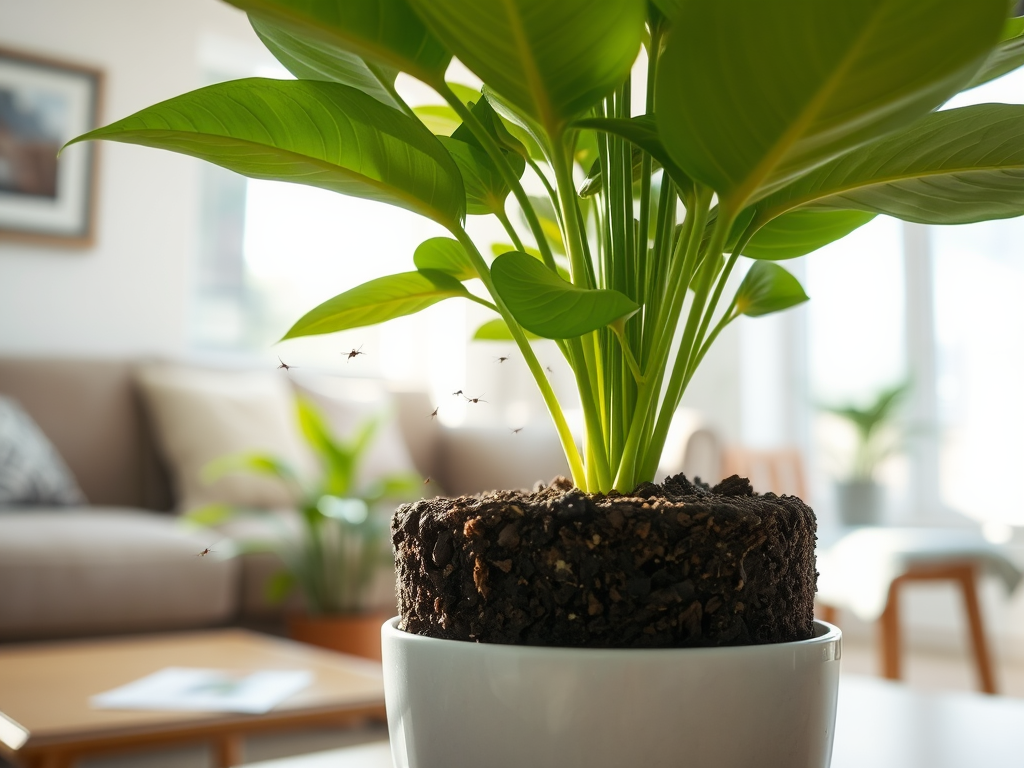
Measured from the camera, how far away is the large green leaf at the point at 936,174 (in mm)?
430

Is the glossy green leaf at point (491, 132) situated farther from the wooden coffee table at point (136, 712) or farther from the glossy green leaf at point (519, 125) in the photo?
the wooden coffee table at point (136, 712)

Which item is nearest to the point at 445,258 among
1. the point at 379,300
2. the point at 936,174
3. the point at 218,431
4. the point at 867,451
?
the point at 379,300

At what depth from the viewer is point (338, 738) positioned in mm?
2293

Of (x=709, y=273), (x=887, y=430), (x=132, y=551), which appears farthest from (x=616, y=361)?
(x=887, y=430)

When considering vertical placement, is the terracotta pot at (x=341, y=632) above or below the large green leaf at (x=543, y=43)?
below

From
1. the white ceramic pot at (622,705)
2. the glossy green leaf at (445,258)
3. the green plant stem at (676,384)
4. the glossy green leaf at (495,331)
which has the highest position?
the glossy green leaf at (445,258)

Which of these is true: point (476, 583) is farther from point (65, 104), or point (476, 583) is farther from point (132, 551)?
point (65, 104)

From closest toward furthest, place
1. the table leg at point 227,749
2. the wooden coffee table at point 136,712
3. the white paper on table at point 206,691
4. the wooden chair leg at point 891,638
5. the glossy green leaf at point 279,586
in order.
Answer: the wooden coffee table at point 136,712 < the white paper on table at point 206,691 < the table leg at point 227,749 < the wooden chair leg at point 891,638 < the glossy green leaf at point 279,586

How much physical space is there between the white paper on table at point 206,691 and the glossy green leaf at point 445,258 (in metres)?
0.83

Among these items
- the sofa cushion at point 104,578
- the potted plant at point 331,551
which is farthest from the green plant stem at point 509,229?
the potted plant at point 331,551

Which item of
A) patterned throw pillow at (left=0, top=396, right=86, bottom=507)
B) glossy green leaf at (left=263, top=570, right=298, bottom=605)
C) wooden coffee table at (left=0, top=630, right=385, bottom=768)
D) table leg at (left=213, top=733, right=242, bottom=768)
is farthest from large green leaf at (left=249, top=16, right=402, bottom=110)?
patterned throw pillow at (left=0, top=396, right=86, bottom=507)

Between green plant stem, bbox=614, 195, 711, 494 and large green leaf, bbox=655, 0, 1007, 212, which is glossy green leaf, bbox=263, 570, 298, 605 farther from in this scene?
large green leaf, bbox=655, 0, 1007, 212

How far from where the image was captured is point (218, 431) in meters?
3.23

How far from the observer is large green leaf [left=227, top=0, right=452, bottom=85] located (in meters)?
0.36
